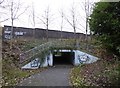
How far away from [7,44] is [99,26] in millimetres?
13589

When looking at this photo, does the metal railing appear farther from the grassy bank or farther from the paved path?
the paved path

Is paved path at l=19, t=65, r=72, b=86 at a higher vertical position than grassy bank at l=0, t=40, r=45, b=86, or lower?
lower

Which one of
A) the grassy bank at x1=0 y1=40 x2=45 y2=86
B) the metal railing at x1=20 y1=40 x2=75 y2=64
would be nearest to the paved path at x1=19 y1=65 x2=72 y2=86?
the grassy bank at x1=0 y1=40 x2=45 y2=86

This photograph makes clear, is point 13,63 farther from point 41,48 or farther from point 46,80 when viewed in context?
point 46,80

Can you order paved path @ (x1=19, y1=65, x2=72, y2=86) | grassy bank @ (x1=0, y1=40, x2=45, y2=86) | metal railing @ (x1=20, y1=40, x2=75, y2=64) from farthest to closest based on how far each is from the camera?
1. metal railing @ (x1=20, y1=40, x2=75, y2=64)
2. grassy bank @ (x1=0, y1=40, x2=45, y2=86)
3. paved path @ (x1=19, y1=65, x2=72, y2=86)

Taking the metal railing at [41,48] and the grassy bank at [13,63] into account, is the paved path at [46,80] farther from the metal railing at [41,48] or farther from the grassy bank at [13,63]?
the metal railing at [41,48]

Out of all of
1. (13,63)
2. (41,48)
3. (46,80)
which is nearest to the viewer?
(46,80)

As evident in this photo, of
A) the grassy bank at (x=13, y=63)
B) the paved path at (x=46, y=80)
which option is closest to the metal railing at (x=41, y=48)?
the grassy bank at (x=13, y=63)

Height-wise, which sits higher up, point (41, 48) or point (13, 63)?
point (41, 48)

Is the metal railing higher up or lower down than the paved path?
higher up

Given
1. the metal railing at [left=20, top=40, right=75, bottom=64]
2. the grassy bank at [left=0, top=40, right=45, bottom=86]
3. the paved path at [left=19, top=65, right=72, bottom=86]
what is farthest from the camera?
the metal railing at [left=20, top=40, right=75, bottom=64]

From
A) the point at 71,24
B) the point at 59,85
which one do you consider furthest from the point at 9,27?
the point at 59,85

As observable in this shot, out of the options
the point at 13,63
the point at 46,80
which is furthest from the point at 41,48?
the point at 46,80

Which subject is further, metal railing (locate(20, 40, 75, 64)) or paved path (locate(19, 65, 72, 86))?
metal railing (locate(20, 40, 75, 64))
